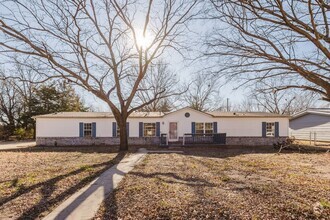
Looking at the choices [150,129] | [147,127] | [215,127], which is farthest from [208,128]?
[147,127]

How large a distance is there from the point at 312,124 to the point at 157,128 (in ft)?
56.9

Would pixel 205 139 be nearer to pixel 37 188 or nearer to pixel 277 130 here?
pixel 277 130

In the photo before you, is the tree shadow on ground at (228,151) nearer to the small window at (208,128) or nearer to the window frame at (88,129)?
the small window at (208,128)

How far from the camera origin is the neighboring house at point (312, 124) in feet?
91.2

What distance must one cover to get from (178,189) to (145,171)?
326 cm

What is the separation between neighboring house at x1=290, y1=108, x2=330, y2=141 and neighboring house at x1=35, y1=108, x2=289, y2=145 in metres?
5.54

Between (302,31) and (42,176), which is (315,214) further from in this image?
(42,176)

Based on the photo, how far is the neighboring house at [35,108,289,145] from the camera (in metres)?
23.7

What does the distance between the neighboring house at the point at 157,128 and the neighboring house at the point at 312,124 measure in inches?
218

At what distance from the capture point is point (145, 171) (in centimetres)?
989

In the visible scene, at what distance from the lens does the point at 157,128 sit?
23797mm

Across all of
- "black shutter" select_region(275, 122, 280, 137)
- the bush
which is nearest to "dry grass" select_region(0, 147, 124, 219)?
"black shutter" select_region(275, 122, 280, 137)

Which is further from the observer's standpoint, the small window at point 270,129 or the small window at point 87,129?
the small window at point 270,129

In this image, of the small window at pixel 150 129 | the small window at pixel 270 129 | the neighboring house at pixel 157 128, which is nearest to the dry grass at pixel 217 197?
the neighboring house at pixel 157 128
